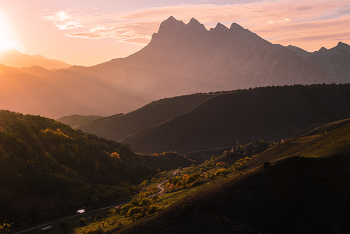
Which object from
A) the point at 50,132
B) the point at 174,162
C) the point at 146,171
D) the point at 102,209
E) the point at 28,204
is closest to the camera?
the point at 28,204

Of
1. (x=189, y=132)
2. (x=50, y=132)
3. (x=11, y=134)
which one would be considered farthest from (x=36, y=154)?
(x=189, y=132)

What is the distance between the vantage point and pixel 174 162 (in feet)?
252

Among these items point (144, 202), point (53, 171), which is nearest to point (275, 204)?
point (144, 202)

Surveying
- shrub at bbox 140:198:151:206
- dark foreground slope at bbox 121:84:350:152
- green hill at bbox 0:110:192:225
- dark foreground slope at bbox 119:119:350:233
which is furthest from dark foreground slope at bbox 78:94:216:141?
dark foreground slope at bbox 119:119:350:233

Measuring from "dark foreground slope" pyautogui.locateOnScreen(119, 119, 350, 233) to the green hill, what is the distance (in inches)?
782

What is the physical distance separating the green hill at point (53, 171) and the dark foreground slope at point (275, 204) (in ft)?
65.2

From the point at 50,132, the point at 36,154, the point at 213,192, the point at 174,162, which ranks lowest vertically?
the point at 174,162

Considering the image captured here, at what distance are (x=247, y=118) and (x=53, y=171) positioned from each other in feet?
280

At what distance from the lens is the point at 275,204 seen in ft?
63.2

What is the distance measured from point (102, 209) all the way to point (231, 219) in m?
24.5

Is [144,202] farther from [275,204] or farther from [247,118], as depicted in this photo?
[247,118]

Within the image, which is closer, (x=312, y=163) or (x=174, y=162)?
(x=312, y=163)

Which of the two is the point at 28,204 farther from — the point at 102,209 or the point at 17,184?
the point at 102,209

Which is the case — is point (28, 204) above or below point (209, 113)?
below
